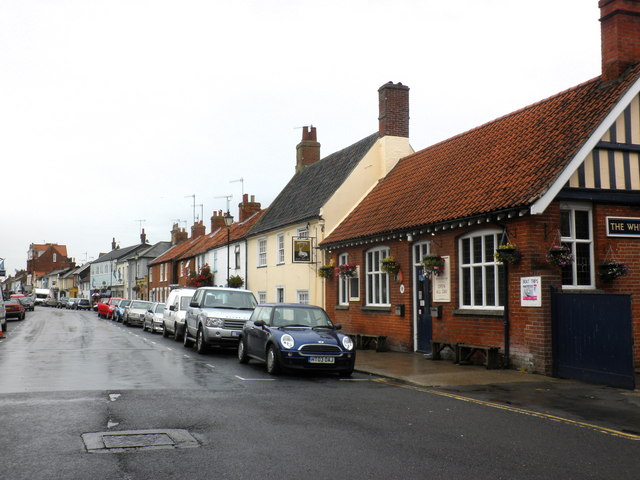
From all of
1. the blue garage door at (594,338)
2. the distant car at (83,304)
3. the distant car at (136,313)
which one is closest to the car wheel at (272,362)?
the blue garage door at (594,338)

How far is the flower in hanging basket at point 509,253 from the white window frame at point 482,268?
57 centimetres

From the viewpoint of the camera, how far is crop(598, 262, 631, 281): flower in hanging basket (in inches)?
537

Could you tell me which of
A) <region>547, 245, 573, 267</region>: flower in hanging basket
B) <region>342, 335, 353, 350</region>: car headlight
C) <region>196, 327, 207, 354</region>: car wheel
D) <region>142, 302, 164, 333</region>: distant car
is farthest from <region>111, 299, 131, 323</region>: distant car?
<region>547, 245, 573, 267</region>: flower in hanging basket

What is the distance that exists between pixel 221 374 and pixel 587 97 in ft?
35.6

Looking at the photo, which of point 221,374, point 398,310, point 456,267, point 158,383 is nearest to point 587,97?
point 456,267

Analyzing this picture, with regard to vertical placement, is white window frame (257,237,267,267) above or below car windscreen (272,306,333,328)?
above

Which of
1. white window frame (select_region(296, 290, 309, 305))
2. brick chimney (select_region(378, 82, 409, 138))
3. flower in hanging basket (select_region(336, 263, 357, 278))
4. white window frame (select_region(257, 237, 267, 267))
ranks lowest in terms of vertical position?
white window frame (select_region(296, 290, 309, 305))

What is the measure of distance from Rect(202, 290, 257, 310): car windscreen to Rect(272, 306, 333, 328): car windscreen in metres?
5.18

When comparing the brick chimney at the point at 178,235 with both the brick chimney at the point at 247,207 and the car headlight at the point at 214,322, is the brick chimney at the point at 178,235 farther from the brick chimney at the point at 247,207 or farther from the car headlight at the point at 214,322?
the car headlight at the point at 214,322

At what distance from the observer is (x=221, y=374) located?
13.6m

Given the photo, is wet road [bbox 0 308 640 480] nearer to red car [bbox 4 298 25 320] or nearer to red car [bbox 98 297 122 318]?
red car [bbox 4 298 25 320]

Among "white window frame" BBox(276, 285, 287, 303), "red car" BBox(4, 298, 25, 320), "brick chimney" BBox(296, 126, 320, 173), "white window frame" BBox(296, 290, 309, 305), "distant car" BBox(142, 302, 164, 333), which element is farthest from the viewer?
"red car" BBox(4, 298, 25, 320)

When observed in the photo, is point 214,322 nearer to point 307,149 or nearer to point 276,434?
Answer: point 276,434

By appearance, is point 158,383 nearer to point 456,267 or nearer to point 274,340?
point 274,340
